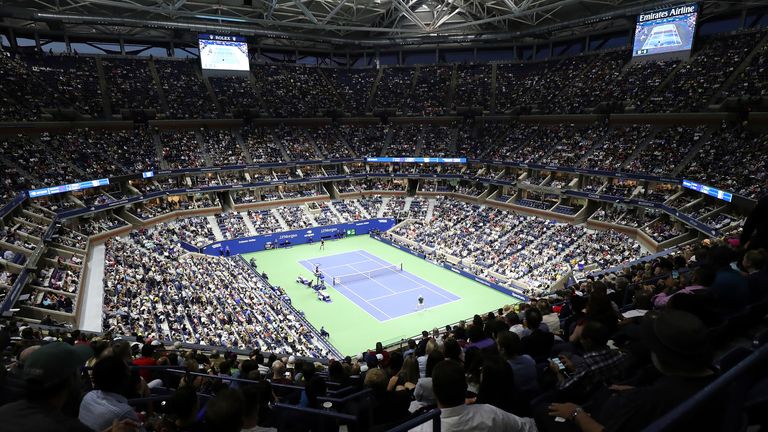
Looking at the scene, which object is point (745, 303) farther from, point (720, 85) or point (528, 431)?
point (720, 85)

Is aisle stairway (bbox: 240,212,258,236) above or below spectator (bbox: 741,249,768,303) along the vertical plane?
below

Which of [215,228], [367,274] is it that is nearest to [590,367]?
[367,274]

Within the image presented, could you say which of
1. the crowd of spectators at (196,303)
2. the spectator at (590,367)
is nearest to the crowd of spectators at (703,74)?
the crowd of spectators at (196,303)

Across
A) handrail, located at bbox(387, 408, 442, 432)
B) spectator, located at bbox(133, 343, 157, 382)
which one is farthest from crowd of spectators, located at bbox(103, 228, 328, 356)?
handrail, located at bbox(387, 408, 442, 432)

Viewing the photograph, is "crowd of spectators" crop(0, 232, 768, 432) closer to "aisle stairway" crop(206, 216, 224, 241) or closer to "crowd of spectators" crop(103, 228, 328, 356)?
"crowd of spectators" crop(103, 228, 328, 356)

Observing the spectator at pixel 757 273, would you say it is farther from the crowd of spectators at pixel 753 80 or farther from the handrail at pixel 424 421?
the crowd of spectators at pixel 753 80

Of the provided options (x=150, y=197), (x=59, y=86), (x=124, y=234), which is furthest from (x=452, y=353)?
(x=59, y=86)

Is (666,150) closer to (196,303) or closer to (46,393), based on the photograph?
(196,303)

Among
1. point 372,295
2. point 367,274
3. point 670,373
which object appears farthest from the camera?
point 367,274

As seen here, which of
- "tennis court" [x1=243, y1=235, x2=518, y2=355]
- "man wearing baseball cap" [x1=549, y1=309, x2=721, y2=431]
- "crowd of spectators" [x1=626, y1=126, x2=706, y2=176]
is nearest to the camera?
"man wearing baseball cap" [x1=549, y1=309, x2=721, y2=431]
